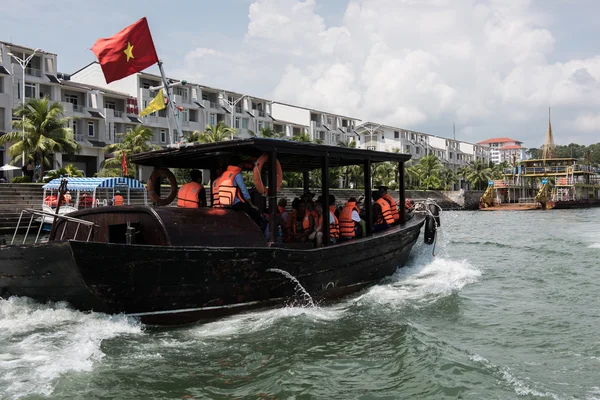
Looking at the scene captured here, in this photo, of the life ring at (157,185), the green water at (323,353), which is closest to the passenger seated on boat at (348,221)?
the green water at (323,353)

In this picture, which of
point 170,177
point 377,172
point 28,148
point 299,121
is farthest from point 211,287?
point 299,121

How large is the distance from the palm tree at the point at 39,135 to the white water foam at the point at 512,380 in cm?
2711

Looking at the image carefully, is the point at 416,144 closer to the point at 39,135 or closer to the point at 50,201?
the point at 39,135

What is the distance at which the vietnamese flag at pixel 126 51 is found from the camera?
779 cm

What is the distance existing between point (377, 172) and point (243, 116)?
47.6ft

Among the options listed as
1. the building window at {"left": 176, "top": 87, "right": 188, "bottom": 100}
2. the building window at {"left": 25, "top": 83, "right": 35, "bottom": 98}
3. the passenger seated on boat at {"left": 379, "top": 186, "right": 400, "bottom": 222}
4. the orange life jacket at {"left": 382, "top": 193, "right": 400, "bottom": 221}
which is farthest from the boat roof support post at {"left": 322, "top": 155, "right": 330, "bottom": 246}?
the building window at {"left": 176, "top": 87, "right": 188, "bottom": 100}

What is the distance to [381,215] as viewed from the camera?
A: 9.82 metres

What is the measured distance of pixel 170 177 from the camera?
845cm

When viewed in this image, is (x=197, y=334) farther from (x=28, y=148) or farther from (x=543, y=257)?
(x=28, y=148)

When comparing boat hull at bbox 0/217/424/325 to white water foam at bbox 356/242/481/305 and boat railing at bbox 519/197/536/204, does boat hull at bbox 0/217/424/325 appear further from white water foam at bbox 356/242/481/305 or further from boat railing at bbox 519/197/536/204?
boat railing at bbox 519/197/536/204

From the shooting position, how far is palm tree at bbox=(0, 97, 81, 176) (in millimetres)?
27141

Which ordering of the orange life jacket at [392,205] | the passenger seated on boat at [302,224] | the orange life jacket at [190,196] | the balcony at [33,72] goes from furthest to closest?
the balcony at [33,72] < the orange life jacket at [392,205] < the passenger seated on boat at [302,224] < the orange life jacket at [190,196]

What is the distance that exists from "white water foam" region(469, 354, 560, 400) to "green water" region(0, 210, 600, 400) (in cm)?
1

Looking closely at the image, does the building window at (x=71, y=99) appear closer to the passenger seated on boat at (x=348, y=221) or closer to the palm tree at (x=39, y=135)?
the palm tree at (x=39, y=135)
